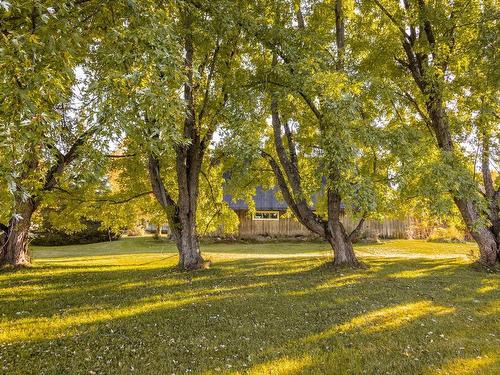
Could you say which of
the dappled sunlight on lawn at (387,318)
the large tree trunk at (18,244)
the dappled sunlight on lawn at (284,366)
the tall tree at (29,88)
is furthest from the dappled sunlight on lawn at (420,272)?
the large tree trunk at (18,244)

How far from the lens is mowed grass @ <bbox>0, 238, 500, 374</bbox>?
22.4 feet

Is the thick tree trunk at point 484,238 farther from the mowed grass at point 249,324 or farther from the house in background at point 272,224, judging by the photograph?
the house in background at point 272,224

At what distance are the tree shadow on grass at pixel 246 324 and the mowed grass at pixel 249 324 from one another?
0.12 feet

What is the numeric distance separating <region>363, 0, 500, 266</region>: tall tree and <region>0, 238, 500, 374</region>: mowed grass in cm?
385

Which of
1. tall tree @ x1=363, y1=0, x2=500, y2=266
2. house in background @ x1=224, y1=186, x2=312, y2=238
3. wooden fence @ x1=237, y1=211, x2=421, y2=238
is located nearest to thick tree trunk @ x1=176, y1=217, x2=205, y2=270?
tall tree @ x1=363, y1=0, x2=500, y2=266

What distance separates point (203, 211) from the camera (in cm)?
2275

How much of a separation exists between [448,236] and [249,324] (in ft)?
115

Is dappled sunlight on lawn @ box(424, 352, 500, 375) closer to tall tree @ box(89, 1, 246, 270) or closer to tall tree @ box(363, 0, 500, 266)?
tall tree @ box(89, 1, 246, 270)

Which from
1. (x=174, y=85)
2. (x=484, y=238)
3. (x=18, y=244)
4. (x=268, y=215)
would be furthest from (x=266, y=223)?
(x=174, y=85)

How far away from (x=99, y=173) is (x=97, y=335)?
375 cm

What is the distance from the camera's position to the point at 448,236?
124 feet

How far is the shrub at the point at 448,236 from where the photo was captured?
37.6m

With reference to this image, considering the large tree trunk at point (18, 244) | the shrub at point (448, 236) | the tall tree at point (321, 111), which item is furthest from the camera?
the shrub at point (448, 236)

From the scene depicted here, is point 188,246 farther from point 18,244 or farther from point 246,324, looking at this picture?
point 246,324
